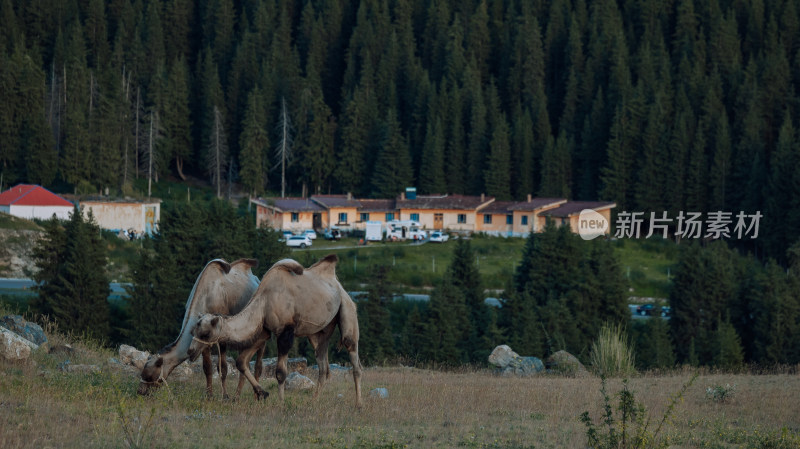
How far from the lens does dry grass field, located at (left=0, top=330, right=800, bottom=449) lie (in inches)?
482

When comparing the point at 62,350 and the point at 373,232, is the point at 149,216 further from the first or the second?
the point at 62,350

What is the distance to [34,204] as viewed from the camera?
7544 centimetres

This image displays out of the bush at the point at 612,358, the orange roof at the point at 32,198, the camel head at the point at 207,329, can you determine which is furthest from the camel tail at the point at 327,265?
the orange roof at the point at 32,198

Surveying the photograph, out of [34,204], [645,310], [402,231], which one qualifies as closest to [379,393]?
[645,310]

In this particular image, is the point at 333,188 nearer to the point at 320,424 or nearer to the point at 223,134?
the point at 223,134

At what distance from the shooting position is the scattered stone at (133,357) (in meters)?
19.5

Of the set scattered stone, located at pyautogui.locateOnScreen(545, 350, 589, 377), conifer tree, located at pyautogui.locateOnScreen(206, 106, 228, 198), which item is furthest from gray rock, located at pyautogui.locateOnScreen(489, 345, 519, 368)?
conifer tree, located at pyautogui.locateOnScreen(206, 106, 228, 198)

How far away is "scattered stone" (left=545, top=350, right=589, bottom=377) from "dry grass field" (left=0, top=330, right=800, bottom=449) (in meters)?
4.62

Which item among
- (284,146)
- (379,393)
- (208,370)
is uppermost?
(284,146)

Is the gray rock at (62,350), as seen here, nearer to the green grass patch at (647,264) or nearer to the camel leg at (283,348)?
the camel leg at (283,348)

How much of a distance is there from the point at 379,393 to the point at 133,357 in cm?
→ 593

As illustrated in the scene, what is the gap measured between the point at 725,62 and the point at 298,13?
2356 inches

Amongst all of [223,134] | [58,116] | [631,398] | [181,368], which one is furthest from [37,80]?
[631,398]

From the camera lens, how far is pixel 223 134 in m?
100
